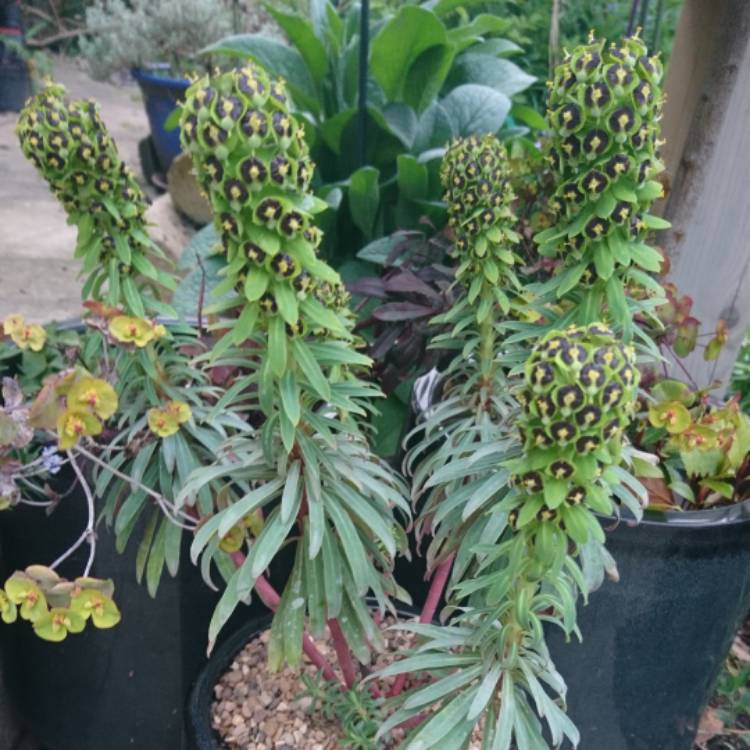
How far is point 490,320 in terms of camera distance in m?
1.41

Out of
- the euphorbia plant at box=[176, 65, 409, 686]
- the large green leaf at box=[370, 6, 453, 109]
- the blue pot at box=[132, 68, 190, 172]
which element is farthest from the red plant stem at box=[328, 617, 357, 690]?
the blue pot at box=[132, 68, 190, 172]

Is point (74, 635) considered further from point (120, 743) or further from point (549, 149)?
point (549, 149)

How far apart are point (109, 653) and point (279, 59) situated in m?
2.07

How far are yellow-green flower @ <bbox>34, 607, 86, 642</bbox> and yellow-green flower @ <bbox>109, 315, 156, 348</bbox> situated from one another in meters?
0.46

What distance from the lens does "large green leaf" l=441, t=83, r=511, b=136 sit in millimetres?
2564

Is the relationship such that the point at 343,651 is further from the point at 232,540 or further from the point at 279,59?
the point at 279,59

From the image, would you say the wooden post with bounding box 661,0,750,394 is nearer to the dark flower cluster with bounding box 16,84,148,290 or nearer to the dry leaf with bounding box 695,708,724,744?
the dry leaf with bounding box 695,708,724,744

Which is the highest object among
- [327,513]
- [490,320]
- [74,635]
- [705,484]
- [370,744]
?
[490,320]

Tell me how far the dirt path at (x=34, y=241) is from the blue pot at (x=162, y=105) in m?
0.68

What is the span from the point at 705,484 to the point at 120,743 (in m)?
1.44

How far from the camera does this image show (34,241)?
3.76 m

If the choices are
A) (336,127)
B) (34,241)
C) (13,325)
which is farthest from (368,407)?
(34,241)

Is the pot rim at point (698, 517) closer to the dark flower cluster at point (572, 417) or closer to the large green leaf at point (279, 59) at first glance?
the dark flower cluster at point (572, 417)

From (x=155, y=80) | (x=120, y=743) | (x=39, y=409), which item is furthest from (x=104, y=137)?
(x=155, y=80)
